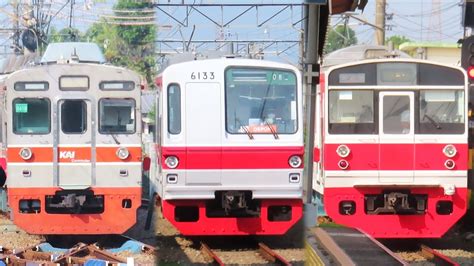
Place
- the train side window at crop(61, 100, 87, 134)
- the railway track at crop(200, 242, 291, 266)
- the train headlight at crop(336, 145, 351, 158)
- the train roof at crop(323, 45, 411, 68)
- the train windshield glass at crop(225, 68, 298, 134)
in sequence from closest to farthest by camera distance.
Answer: the railway track at crop(200, 242, 291, 266)
the train windshield glass at crop(225, 68, 298, 134)
the train headlight at crop(336, 145, 351, 158)
the train side window at crop(61, 100, 87, 134)
the train roof at crop(323, 45, 411, 68)

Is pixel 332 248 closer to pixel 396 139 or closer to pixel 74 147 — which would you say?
pixel 396 139

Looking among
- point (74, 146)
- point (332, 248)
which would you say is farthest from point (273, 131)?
point (332, 248)

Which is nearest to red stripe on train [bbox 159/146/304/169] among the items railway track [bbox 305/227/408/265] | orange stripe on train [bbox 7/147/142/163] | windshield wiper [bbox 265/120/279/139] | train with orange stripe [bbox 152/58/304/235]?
train with orange stripe [bbox 152/58/304/235]

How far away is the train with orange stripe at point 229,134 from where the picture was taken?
10.4 meters

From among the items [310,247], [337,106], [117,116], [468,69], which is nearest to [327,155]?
[337,106]

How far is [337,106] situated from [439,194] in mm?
1678

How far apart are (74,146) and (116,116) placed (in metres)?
0.66

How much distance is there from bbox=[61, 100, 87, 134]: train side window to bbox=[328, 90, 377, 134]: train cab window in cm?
317

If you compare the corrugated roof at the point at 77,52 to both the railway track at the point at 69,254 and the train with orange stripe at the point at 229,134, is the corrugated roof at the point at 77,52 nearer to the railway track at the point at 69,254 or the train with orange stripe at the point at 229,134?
the train with orange stripe at the point at 229,134

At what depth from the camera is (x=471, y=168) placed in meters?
11.6

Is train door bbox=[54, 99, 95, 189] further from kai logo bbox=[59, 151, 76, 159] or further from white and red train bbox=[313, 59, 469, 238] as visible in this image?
white and red train bbox=[313, 59, 469, 238]

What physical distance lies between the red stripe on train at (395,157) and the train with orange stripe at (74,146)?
2546 millimetres

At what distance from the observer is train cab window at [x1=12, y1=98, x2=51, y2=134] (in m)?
11.2

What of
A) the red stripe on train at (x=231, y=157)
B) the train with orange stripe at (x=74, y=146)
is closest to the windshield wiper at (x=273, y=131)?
the red stripe on train at (x=231, y=157)
